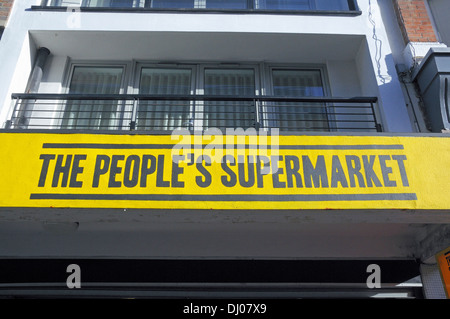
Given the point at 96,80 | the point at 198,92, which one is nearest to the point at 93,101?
the point at 96,80

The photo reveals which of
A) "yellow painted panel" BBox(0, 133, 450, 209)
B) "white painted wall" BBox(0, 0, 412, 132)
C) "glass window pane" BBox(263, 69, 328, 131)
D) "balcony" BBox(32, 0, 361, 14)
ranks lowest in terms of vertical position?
"yellow painted panel" BBox(0, 133, 450, 209)

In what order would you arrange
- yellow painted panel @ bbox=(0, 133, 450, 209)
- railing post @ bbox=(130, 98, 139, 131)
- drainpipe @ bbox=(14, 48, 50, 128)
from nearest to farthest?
yellow painted panel @ bbox=(0, 133, 450, 209) → railing post @ bbox=(130, 98, 139, 131) → drainpipe @ bbox=(14, 48, 50, 128)

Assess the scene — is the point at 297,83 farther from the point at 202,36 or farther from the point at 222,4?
the point at 222,4

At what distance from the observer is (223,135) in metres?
4.52

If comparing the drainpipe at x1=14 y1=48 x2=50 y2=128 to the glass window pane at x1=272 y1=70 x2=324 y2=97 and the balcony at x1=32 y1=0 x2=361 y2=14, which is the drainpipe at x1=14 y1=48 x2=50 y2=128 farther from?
the glass window pane at x1=272 y1=70 x2=324 y2=97

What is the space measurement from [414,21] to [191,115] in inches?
161

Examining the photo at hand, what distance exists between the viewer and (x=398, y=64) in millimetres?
6059

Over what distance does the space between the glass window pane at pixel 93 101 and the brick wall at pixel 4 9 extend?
4.34 feet

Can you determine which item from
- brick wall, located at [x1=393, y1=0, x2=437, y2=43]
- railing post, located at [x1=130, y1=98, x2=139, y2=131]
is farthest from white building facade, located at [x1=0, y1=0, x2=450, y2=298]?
brick wall, located at [x1=393, y1=0, x2=437, y2=43]

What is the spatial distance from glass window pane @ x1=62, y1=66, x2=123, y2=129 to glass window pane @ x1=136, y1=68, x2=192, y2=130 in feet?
1.40

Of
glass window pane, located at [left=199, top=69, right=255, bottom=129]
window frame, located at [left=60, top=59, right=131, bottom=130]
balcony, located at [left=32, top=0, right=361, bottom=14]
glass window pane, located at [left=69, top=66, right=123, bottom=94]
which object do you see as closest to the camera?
glass window pane, located at [left=199, top=69, right=255, bottom=129]

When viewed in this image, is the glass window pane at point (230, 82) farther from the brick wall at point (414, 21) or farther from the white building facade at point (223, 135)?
the brick wall at point (414, 21)

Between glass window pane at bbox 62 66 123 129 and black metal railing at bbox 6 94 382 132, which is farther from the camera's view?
glass window pane at bbox 62 66 123 129

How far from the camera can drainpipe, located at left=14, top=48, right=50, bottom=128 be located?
18.5 ft
